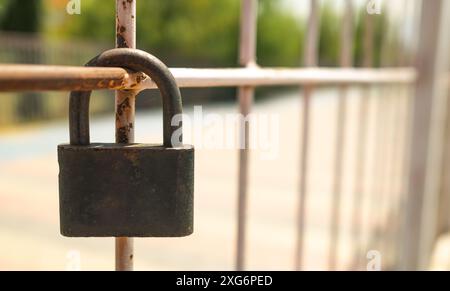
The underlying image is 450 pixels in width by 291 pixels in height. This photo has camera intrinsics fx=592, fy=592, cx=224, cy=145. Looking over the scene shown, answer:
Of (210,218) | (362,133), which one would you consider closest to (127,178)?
(362,133)

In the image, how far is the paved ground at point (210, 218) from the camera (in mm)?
2736

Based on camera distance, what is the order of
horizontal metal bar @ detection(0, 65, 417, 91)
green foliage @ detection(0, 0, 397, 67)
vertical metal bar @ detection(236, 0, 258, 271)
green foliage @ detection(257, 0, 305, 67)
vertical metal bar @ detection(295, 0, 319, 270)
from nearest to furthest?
horizontal metal bar @ detection(0, 65, 417, 91) < vertical metal bar @ detection(236, 0, 258, 271) < vertical metal bar @ detection(295, 0, 319, 270) < green foliage @ detection(257, 0, 305, 67) < green foliage @ detection(0, 0, 397, 67)

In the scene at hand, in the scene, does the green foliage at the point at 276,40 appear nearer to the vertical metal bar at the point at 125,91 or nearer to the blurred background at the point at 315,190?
the blurred background at the point at 315,190

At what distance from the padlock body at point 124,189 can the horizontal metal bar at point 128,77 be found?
8 cm

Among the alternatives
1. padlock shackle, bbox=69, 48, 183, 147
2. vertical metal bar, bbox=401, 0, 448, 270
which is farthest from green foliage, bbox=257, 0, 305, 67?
padlock shackle, bbox=69, 48, 183, 147

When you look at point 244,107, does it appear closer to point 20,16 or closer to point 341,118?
point 341,118

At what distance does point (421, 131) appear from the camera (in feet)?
9.53

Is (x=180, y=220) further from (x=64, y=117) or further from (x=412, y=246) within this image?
(x=64, y=117)

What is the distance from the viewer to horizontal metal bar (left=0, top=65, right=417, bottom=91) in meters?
0.46

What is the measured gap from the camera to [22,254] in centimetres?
307

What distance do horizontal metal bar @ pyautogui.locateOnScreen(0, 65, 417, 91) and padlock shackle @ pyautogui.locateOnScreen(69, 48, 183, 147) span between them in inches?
0.6

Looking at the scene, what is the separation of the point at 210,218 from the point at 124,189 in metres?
3.36

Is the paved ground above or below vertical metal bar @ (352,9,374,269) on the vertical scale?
below

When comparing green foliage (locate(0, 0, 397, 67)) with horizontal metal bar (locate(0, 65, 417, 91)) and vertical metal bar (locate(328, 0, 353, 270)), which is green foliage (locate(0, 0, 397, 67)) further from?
horizontal metal bar (locate(0, 65, 417, 91))
